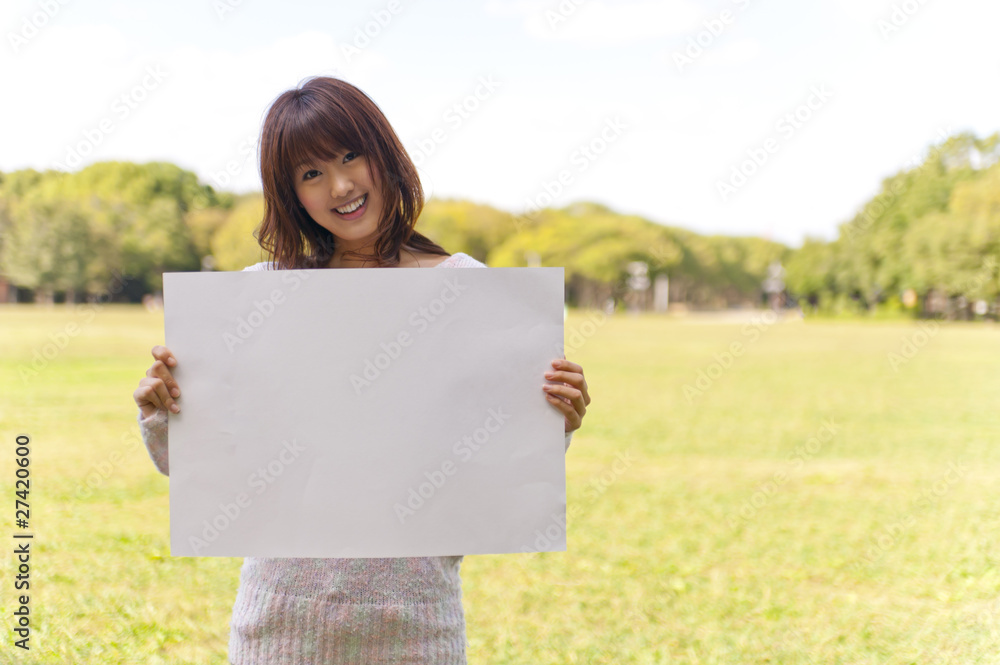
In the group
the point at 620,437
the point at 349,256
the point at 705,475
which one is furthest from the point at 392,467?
the point at 620,437

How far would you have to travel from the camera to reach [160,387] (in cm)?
138

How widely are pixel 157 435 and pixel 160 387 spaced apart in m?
0.11

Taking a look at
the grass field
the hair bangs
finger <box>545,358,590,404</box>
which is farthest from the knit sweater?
the grass field

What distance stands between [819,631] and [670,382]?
411 inches

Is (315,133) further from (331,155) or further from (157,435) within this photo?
(157,435)

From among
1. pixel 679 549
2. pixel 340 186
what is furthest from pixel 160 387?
pixel 679 549

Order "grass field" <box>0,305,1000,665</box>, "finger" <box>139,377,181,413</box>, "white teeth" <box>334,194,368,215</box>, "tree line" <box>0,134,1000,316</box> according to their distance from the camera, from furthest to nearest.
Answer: "tree line" <box>0,134,1000,316</box> < "grass field" <box>0,305,1000,665</box> < "white teeth" <box>334,194,368,215</box> < "finger" <box>139,377,181,413</box>

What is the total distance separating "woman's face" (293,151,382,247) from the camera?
1.46 m

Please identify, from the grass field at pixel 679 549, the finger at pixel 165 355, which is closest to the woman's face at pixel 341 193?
the finger at pixel 165 355

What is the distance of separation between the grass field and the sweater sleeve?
2649 millimetres

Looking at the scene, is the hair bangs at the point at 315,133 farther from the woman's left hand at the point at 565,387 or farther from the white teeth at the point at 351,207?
the woman's left hand at the point at 565,387

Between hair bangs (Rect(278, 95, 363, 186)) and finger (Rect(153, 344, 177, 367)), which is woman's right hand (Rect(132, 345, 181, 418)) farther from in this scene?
hair bangs (Rect(278, 95, 363, 186))

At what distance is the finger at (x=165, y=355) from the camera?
54.5 inches

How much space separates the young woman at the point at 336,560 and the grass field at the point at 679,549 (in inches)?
96.8
